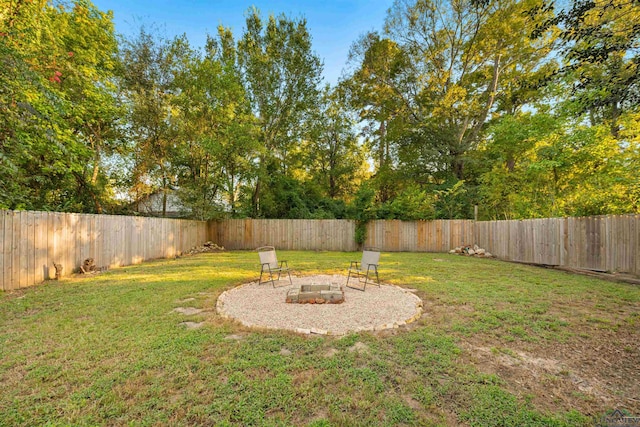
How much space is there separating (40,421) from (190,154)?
1298 cm

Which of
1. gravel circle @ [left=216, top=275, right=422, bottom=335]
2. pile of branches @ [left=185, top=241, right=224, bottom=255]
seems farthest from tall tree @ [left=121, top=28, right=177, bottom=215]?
gravel circle @ [left=216, top=275, right=422, bottom=335]

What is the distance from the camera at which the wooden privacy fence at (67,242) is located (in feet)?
17.1

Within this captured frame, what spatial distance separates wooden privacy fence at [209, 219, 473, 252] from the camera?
41.0ft

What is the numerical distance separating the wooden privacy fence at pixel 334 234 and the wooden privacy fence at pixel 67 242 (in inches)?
155

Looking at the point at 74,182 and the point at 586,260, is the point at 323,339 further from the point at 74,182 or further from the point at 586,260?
the point at 74,182

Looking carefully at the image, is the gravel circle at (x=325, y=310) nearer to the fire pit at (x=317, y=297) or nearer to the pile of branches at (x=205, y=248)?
the fire pit at (x=317, y=297)

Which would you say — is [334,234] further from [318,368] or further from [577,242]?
[318,368]

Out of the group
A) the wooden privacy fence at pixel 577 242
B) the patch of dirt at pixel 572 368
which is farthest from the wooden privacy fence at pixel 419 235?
the patch of dirt at pixel 572 368

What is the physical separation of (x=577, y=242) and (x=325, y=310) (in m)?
7.16

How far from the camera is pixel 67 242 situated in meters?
6.52

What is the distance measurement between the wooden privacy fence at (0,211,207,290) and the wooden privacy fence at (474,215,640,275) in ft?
40.9

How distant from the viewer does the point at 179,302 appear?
4281mm

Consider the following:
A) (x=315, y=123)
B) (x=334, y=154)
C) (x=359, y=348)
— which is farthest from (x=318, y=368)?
(x=334, y=154)

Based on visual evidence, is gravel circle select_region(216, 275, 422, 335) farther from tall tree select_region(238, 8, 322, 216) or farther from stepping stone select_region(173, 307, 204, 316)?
tall tree select_region(238, 8, 322, 216)
